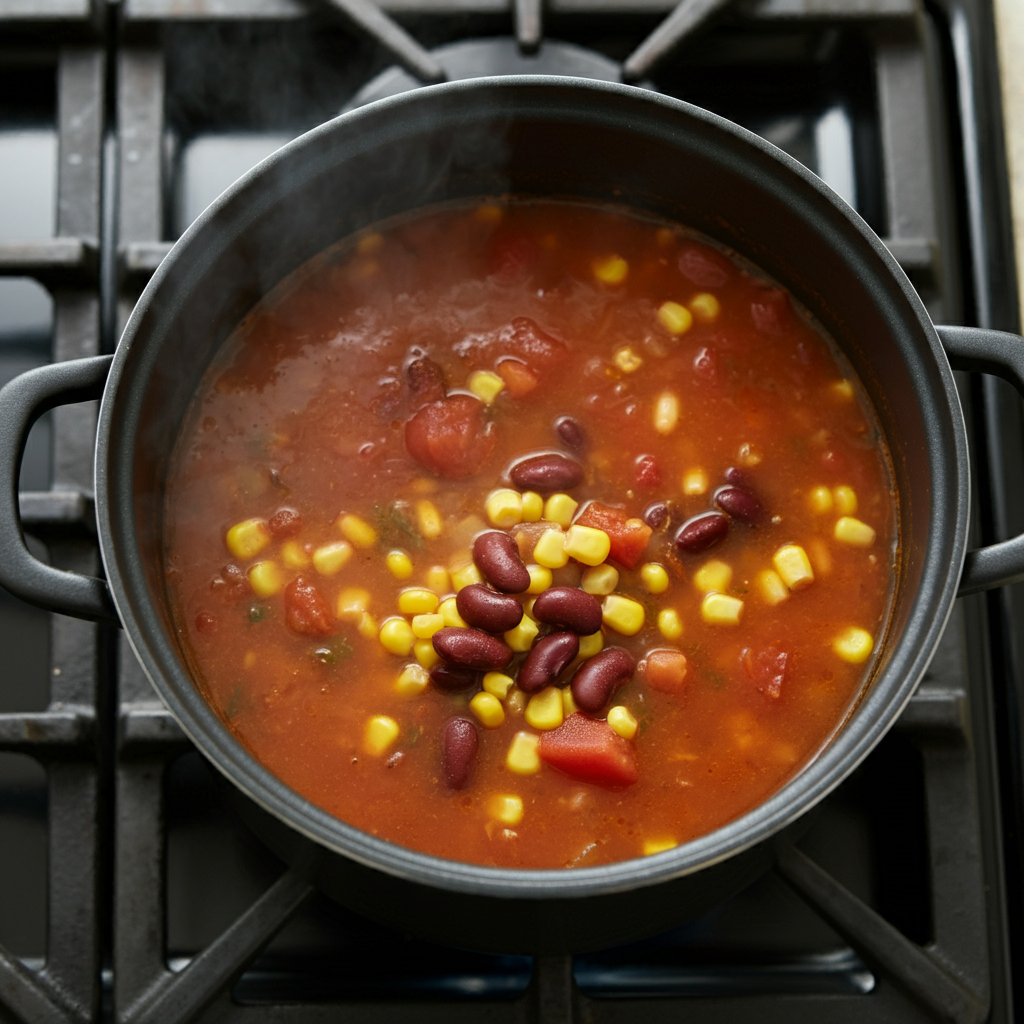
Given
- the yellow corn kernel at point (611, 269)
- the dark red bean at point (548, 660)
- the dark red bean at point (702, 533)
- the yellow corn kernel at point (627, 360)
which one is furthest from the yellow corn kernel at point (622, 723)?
the yellow corn kernel at point (611, 269)

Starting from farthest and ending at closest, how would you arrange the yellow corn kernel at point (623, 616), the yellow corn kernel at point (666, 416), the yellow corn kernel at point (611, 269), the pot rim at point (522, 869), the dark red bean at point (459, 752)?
the yellow corn kernel at point (611, 269)
the yellow corn kernel at point (666, 416)
the yellow corn kernel at point (623, 616)
the dark red bean at point (459, 752)
the pot rim at point (522, 869)

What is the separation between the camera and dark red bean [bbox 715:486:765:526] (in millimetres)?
2105

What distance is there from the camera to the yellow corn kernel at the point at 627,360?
2197mm

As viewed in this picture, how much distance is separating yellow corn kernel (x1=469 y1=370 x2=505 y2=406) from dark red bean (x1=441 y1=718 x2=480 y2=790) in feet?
2.07

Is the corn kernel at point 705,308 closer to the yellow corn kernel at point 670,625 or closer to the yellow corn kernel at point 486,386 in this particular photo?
the yellow corn kernel at point 486,386

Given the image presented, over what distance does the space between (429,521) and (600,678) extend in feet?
1.45

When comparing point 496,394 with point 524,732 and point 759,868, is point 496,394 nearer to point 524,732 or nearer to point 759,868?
point 524,732

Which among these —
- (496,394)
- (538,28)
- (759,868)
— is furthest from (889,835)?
(538,28)

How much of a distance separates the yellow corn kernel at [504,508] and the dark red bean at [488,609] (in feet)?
0.52

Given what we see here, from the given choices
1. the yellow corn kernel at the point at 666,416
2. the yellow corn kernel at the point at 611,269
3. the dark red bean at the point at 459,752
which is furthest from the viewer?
the yellow corn kernel at the point at 611,269

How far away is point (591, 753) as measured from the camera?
→ 1969 mm

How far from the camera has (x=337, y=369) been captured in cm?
218

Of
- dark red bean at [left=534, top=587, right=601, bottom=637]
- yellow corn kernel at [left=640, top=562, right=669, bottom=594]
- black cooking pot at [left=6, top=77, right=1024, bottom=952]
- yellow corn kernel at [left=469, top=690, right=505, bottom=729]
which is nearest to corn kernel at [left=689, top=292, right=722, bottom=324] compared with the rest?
black cooking pot at [left=6, top=77, right=1024, bottom=952]

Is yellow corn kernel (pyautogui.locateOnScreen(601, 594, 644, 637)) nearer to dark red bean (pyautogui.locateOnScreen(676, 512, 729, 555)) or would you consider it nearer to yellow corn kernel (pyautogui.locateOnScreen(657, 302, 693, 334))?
dark red bean (pyautogui.locateOnScreen(676, 512, 729, 555))
